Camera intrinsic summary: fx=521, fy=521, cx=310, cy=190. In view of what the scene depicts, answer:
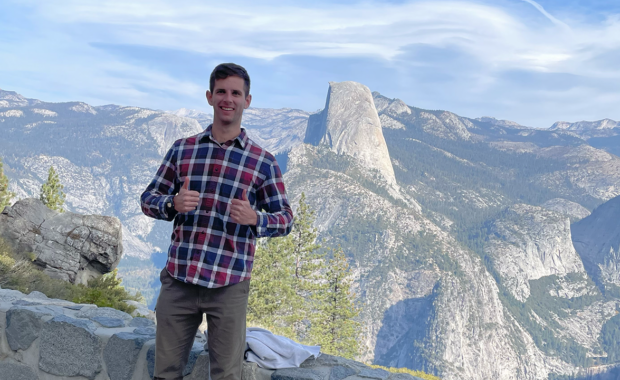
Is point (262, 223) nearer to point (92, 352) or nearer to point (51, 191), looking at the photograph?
point (92, 352)

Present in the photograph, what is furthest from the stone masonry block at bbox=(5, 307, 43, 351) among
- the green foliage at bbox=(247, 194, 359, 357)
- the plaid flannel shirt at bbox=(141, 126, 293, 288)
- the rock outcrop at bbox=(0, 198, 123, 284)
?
the green foliage at bbox=(247, 194, 359, 357)

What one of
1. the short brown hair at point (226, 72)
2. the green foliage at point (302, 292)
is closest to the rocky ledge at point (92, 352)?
the short brown hair at point (226, 72)

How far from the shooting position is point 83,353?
12.2 ft

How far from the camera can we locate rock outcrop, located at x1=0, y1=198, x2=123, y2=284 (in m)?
12.2

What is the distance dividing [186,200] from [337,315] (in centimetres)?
4104

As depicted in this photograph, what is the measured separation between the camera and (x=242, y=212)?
2572mm

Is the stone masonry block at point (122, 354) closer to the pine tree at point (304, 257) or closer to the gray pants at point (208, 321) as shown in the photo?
the gray pants at point (208, 321)

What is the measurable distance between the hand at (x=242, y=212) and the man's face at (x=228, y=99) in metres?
Answer: 0.51

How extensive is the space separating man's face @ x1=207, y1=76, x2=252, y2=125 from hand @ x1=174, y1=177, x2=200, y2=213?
1.51ft

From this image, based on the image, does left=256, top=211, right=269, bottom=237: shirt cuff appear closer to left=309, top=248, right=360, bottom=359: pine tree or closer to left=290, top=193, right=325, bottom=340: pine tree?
left=290, top=193, right=325, bottom=340: pine tree

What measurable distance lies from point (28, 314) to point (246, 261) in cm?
226

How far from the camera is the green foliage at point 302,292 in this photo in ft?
112

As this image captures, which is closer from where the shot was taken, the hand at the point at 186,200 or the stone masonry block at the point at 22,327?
the hand at the point at 186,200

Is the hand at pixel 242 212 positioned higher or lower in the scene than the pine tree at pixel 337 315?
higher
